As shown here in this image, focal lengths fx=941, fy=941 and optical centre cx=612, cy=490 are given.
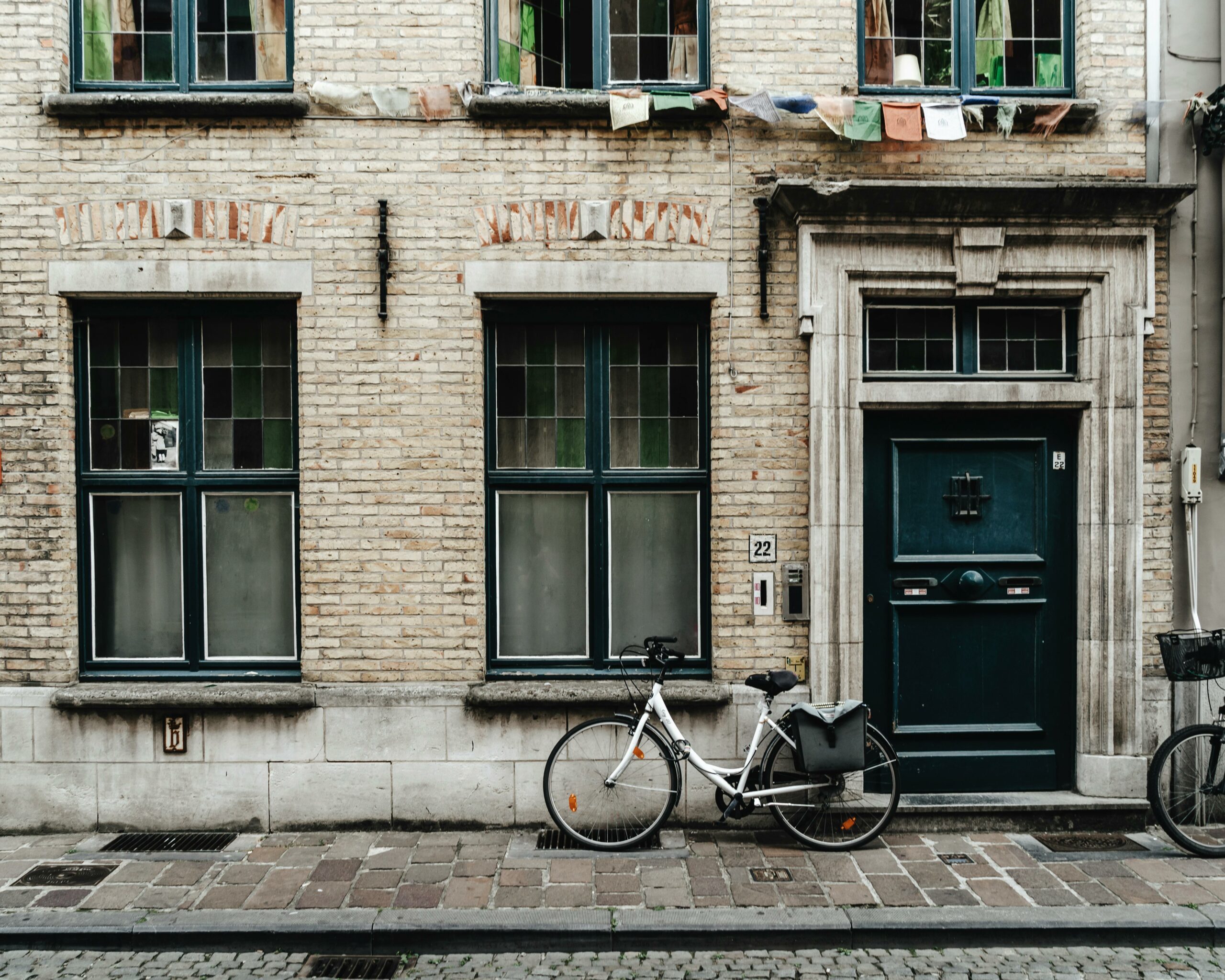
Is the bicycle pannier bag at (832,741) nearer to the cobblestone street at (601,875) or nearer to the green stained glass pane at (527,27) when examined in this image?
the cobblestone street at (601,875)

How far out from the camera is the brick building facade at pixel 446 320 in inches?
241

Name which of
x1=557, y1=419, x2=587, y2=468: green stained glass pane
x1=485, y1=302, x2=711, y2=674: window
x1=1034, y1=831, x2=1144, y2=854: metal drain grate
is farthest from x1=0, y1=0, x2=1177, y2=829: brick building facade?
x1=557, y1=419, x2=587, y2=468: green stained glass pane

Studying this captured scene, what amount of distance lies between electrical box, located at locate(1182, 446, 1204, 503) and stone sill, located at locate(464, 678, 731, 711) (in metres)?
3.30

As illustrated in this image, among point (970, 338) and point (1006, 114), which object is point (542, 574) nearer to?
point (970, 338)

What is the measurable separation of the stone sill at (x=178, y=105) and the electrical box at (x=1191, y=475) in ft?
20.4

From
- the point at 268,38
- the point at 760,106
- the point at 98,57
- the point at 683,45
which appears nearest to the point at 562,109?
the point at 683,45

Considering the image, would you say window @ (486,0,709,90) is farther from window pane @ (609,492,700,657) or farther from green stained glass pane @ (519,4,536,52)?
window pane @ (609,492,700,657)

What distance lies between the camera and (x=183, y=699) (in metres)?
6.08

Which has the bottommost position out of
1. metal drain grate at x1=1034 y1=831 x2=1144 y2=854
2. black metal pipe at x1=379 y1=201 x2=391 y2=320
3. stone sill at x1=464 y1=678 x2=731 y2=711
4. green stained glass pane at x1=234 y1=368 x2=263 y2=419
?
metal drain grate at x1=1034 y1=831 x2=1144 y2=854

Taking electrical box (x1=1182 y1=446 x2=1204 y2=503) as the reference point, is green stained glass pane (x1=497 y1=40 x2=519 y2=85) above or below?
A: above

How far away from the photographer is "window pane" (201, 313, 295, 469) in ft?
21.0

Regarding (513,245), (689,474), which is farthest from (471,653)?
(513,245)

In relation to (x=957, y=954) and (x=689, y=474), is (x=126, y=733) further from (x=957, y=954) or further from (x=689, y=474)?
(x=957, y=954)

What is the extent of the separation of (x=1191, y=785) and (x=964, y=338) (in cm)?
321
